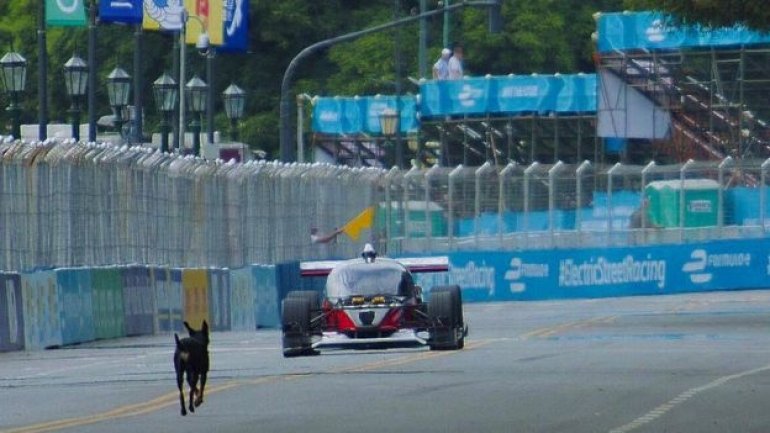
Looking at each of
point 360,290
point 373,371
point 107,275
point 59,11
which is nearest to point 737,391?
point 373,371

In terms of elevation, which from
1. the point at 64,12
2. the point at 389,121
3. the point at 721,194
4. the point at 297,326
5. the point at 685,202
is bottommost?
the point at 297,326

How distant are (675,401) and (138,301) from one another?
702 inches

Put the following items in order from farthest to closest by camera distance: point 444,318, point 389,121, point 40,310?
1. point 389,121
2. point 40,310
3. point 444,318

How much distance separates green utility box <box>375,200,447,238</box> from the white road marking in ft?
95.2

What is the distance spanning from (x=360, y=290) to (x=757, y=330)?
368 inches

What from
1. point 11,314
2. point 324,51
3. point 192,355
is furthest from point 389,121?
point 192,355

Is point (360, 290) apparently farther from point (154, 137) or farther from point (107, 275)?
point (154, 137)

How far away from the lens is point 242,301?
40.0m

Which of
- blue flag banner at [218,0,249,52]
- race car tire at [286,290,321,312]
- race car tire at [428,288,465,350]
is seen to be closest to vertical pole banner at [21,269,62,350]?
race car tire at [286,290,321,312]

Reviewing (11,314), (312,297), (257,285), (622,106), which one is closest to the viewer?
(312,297)

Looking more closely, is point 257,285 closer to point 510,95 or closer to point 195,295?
point 195,295

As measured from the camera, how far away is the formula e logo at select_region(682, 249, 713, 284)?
51.6m

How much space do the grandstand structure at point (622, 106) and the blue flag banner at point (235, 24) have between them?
9.12 m

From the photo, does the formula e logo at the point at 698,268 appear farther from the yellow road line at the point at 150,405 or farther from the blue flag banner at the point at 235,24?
the yellow road line at the point at 150,405
